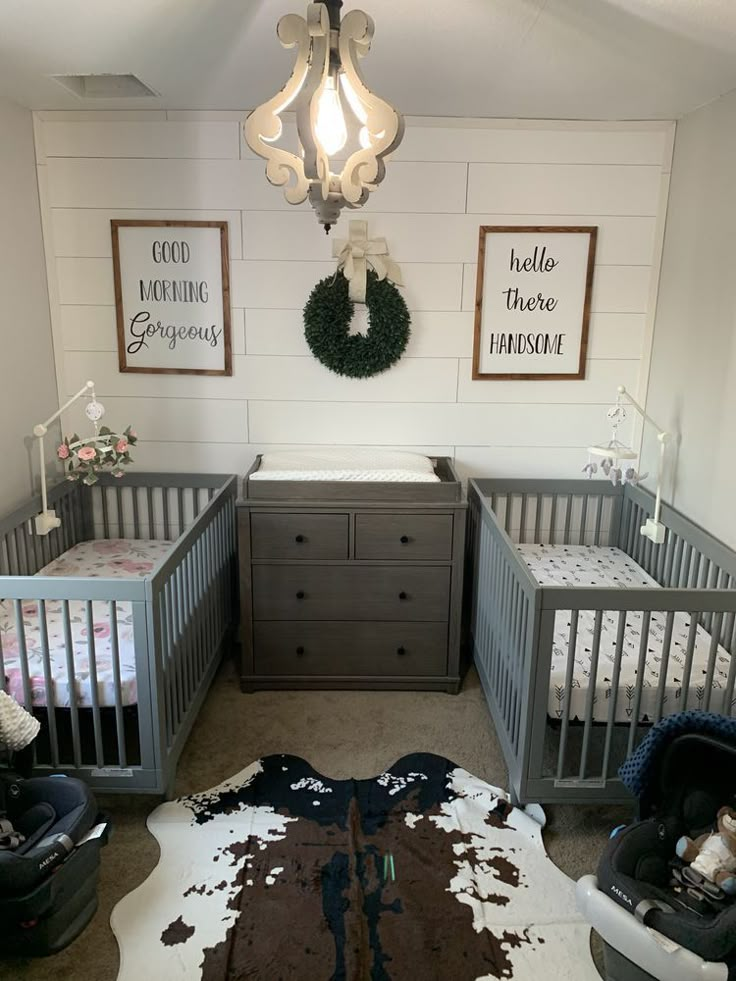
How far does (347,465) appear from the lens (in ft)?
10.1

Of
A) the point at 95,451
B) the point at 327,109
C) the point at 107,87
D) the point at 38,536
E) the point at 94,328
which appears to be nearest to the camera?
the point at 327,109

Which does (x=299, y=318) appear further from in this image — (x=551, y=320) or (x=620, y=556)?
(x=620, y=556)

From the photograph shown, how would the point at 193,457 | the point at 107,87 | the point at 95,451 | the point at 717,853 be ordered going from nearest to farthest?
the point at 717,853
the point at 107,87
the point at 95,451
the point at 193,457

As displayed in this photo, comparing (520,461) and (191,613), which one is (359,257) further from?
(191,613)

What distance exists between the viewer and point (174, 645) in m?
2.33

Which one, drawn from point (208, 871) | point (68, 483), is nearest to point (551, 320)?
point (68, 483)

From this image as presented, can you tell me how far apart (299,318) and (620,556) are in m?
1.68

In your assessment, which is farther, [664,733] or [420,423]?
[420,423]

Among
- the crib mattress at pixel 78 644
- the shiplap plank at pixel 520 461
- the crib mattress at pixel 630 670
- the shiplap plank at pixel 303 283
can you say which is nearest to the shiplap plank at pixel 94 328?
the shiplap plank at pixel 303 283

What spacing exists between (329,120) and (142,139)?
71.0 inches

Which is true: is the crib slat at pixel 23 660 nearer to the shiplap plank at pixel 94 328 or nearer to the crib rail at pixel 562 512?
the shiplap plank at pixel 94 328

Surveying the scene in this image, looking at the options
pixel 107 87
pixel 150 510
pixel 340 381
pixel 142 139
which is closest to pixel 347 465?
pixel 340 381

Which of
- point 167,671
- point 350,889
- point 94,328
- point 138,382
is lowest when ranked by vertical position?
point 350,889

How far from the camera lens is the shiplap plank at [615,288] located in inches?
122
